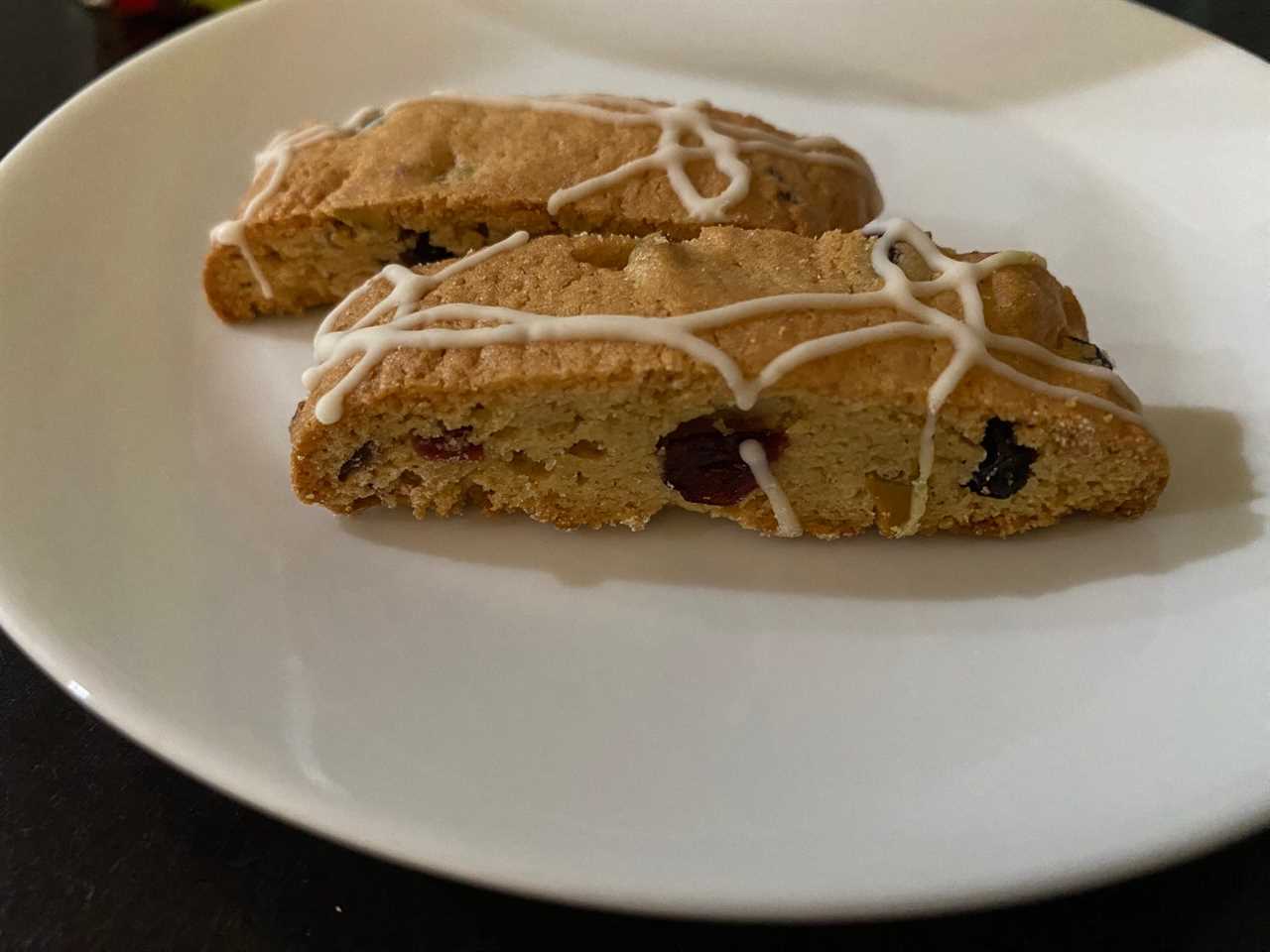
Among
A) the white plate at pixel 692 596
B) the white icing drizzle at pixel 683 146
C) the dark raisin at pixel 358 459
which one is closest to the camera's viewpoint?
the white plate at pixel 692 596

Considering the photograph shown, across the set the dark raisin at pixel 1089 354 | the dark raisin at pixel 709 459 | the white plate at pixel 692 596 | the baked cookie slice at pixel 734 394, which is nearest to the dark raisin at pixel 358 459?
the baked cookie slice at pixel 734 394

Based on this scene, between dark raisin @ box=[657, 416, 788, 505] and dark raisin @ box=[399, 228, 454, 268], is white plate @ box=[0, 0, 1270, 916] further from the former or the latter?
dark raisin @ box=[399, 228, 454, 268]

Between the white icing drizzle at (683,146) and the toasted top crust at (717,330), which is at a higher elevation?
the white icing drizzle at (683,146)

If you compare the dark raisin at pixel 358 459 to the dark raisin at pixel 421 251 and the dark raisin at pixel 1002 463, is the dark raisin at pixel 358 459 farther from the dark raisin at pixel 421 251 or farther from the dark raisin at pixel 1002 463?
the dark raisin at pixel 1002 463

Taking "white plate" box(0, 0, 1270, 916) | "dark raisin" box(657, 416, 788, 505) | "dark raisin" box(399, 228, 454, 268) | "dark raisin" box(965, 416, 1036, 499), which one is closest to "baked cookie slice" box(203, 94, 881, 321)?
"dark raisin" box(399, 228, 454, 268)

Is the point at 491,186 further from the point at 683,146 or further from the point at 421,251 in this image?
the point at 683,146

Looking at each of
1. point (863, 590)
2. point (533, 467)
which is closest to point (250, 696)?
point (533, 467)

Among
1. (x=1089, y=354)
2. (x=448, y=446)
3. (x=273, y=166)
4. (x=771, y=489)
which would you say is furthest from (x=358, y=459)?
(x=1089, y=354)
